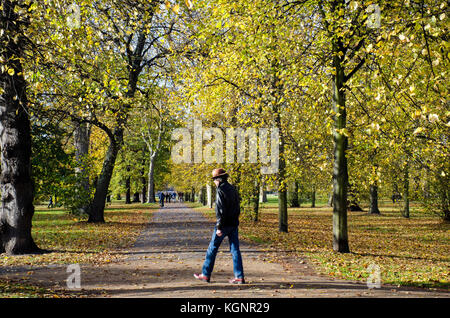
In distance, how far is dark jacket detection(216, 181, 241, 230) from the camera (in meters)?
6.45

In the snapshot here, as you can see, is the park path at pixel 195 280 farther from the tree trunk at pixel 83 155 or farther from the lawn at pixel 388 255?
the tree trunk at pixel 83 155

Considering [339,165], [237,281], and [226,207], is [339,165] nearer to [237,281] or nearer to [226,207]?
[226,207]

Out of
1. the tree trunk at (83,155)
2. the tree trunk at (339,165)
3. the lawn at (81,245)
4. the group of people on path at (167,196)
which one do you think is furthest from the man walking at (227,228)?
the group of people on path at (167,196)

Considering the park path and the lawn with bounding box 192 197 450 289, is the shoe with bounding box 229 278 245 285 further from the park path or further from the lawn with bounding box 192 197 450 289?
the lawn with bounding box 192 197 450 289

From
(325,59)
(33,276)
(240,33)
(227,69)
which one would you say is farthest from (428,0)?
(33,276)

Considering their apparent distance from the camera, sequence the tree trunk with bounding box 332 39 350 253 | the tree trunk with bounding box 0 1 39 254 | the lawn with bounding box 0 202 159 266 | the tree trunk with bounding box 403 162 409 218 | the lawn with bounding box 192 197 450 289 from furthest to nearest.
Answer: the tree trunk with bounding box 403 162 409 218
the tree trunk with bounding box 332 39 350 253
the tree trunk with bounding box 0 1 39 254
the lawn with bounding box 0 202 159 266
the lawn with bounding box 192 197 450 289

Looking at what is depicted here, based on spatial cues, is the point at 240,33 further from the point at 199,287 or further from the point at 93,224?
the point at 93,224

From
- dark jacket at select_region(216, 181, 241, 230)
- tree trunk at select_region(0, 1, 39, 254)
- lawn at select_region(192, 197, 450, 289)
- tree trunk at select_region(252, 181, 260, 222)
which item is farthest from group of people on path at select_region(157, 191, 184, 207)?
dark jacket at select_region(216, 181, 241, 230)

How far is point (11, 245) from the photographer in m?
9.12

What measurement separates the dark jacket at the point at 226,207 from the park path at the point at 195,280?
3.44ft

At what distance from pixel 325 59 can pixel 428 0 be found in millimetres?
2745

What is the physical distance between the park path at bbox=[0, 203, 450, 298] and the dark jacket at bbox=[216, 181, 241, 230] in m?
1.05

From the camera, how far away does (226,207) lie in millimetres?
6469

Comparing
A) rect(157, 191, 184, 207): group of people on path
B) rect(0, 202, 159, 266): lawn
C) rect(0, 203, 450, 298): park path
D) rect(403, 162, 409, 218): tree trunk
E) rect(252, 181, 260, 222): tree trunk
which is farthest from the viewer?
rect(157, 191, 184, 207): group of people on path
